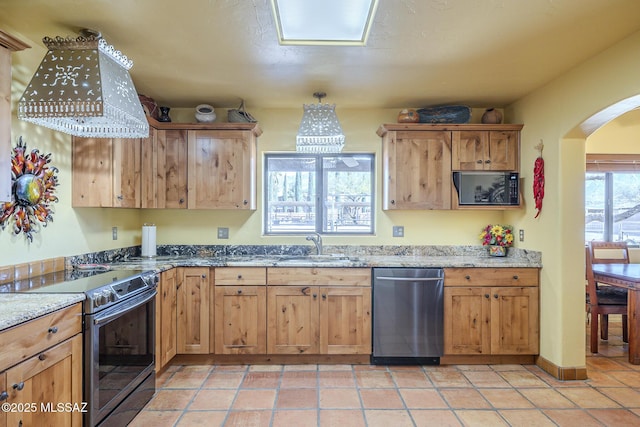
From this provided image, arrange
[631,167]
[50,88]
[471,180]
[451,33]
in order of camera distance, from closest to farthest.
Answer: [50,88] < [451,33] < [471,180] < [631,167]

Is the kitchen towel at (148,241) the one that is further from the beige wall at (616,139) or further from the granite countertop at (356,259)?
the beige wall at (616,139)

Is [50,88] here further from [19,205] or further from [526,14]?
[526,14]

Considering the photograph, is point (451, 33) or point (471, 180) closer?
point (451, 33)

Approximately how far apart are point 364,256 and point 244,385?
1568 mm

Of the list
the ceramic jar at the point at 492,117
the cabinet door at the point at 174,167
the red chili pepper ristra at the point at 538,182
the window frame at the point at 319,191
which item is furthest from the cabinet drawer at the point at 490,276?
the cabinet door at the point at 174,167

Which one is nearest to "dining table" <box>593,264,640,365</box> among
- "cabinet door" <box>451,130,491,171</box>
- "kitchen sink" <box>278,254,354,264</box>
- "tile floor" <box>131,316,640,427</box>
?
"tile floor" <box>131,316,640,427</box>

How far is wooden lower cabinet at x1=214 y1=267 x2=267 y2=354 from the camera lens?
308 cm

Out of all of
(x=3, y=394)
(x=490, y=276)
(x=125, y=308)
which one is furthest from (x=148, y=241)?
(x=490, y=276)

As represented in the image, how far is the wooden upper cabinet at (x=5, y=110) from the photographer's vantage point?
1.79m

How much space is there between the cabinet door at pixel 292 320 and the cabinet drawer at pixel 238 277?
0.12 metres

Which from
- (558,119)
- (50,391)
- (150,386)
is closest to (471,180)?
(558,119)

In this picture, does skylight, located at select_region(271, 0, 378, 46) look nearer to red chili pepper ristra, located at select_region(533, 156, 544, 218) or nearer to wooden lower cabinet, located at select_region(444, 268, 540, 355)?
red chili pepper ristra, located at select_region(533, 156, 544, 218)

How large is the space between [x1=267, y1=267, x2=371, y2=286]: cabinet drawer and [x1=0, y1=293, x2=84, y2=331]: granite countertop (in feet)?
4.99

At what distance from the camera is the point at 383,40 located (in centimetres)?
226
